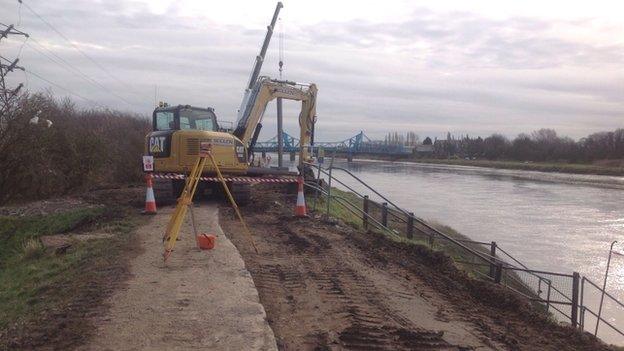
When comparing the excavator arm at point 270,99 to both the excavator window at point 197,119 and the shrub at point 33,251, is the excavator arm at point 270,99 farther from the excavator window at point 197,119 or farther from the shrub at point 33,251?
the shrub at point 33,251

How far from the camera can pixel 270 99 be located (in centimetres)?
2112

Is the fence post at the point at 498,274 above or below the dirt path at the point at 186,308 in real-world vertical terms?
below

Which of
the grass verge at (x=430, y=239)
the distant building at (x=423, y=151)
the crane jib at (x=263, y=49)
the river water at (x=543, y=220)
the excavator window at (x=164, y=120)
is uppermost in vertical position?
the crane jib at (x=263, y=49)

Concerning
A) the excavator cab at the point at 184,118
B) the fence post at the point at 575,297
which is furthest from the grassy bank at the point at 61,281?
the fence post at the point at 575,297

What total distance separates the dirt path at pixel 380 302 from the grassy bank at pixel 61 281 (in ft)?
6.09

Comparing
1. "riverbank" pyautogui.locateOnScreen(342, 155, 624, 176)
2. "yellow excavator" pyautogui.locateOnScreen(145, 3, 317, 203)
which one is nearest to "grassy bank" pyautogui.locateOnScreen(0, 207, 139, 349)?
"yellow excavator" pyautogui.locateOnScreen(145, 3, 317, 203)

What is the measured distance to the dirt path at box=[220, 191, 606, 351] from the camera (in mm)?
6004

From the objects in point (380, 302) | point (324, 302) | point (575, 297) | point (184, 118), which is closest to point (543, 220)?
point (184, 118)

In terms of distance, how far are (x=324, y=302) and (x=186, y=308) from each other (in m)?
1.55

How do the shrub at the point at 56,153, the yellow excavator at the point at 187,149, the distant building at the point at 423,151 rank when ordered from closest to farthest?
1. the yellow excavator at the point at 187,149
2. the shrub at the point at 56,153
3. the distant building at the point at 423,151

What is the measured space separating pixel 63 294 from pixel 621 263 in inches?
613

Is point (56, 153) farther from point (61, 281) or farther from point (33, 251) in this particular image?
point (61, 281)

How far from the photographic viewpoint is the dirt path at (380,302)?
6004mm

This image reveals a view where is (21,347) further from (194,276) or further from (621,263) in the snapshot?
(621,263)
